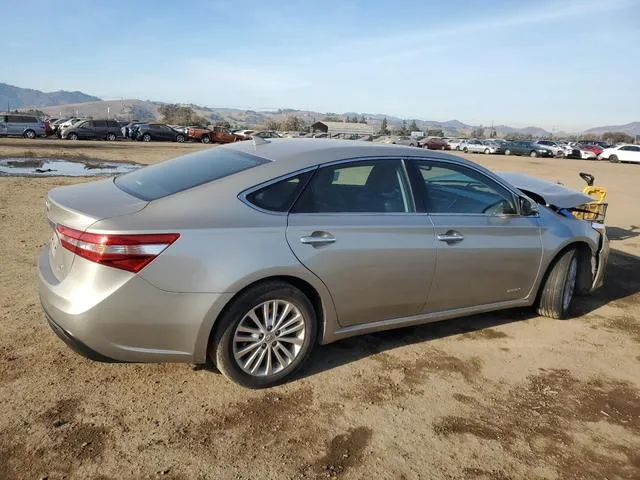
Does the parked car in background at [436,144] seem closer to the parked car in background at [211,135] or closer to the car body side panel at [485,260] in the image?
the parked car in background at [211,135]

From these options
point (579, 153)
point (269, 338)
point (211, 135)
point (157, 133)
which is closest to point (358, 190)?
point (269, 338)

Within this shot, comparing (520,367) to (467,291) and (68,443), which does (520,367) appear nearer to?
(467,291)

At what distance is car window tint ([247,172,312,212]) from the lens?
137 inches

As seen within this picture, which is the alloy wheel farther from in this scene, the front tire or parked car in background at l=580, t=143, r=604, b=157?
parked car in background at l=580, t=143, r=604, b=157

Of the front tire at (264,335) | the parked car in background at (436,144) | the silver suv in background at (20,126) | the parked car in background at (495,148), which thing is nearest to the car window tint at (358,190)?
the front tire at (264,335)

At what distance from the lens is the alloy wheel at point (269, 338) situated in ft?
11.1

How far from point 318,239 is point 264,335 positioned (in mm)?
717

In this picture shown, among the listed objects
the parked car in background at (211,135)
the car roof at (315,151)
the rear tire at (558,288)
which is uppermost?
the car roof at (315,151)

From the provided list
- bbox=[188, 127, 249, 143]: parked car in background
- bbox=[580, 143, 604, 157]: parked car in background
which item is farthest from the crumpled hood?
bbox=[580, 143, 604, 157]: parked car in background

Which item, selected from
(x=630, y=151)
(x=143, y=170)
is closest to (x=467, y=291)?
(x=143, y=170)

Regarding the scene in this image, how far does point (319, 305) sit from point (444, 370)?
3.70 feet

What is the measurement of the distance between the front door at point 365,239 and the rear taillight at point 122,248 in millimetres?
824

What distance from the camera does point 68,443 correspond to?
2863 millimetres

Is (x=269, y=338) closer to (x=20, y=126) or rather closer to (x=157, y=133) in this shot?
(x=20, y=126)
